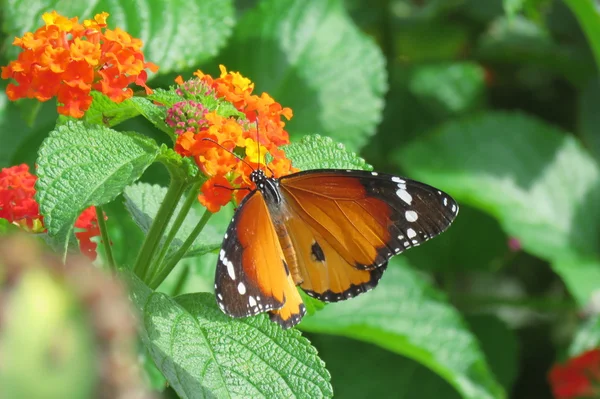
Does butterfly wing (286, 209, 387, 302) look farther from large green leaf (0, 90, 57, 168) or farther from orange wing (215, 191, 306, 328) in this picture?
large green leaf (0, 90, 57, 168)

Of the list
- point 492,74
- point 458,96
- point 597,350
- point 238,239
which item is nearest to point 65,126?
point 238,239

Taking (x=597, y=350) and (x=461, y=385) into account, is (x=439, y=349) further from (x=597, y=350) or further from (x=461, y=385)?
(x=597, y=350)

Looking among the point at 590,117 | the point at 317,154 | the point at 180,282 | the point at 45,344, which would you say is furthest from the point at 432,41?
the point at 45,344

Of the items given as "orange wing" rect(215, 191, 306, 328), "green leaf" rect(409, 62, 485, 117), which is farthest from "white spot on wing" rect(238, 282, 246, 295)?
"green leaf" rect(409, 62, 485, 117)

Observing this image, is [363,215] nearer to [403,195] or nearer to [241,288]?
[403,195]

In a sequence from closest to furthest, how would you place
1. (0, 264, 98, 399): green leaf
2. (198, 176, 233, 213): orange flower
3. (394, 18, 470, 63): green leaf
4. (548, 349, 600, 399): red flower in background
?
(0, 264, 98, 399): green leaf
(198, 176, 233, 213): orange flower
(548, 349, 600, 399): red flower in background
(394, 18, 470, 63): green leaf

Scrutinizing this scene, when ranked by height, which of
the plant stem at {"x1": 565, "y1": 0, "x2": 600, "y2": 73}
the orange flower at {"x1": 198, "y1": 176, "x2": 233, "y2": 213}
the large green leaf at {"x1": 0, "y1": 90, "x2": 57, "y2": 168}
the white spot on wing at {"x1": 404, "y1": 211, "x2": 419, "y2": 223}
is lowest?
the large green leaf at {"x1": 0, "y1": 90, "x2": 57, "y2": 168}
